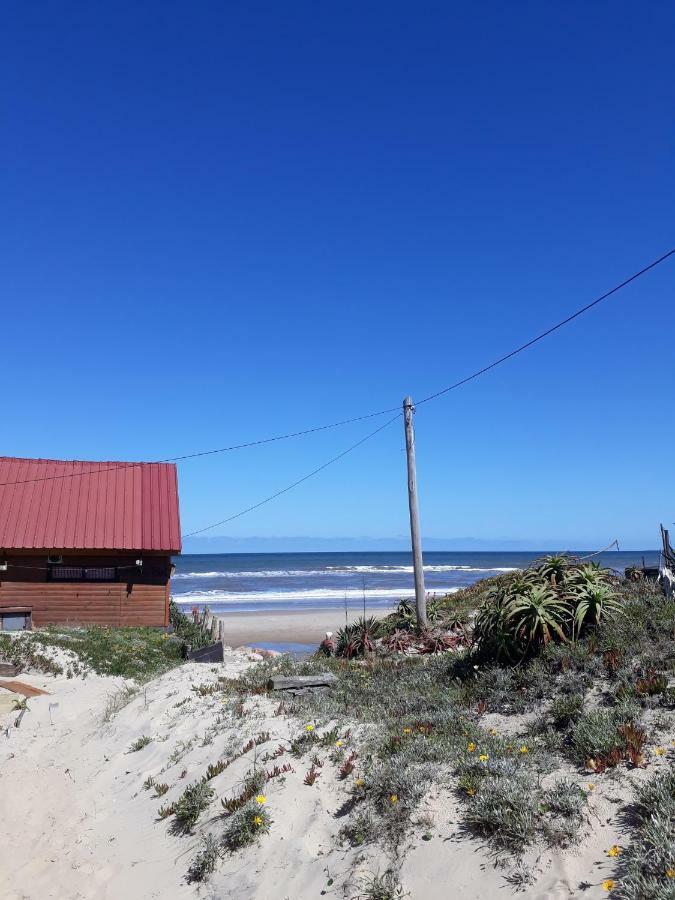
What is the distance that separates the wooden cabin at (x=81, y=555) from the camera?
854 inches

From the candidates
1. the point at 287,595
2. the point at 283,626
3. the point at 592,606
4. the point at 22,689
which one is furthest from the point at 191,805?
the point at 287,595

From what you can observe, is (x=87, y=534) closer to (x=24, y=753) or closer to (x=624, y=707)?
(x=24, y=753)

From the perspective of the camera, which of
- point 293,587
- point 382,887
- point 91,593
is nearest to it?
point 382,887

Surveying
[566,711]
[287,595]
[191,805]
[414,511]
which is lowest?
[287,595]

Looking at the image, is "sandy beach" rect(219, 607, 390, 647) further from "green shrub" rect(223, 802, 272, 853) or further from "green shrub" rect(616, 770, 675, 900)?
"green shrub" rect(616, 770, 675, 900)

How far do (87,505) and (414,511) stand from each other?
13.5 m

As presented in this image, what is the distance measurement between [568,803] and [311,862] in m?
2.22

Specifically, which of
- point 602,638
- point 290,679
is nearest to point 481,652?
point 602,638

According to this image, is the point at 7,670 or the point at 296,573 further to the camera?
the point at 296,573

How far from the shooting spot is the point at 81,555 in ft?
73.3

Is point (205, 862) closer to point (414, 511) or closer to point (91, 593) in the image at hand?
point (414, 511)

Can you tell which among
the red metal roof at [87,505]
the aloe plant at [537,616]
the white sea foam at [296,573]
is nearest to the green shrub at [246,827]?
the aloe plant at [537,616]

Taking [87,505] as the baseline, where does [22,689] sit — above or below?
below

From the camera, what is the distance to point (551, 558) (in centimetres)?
1053
